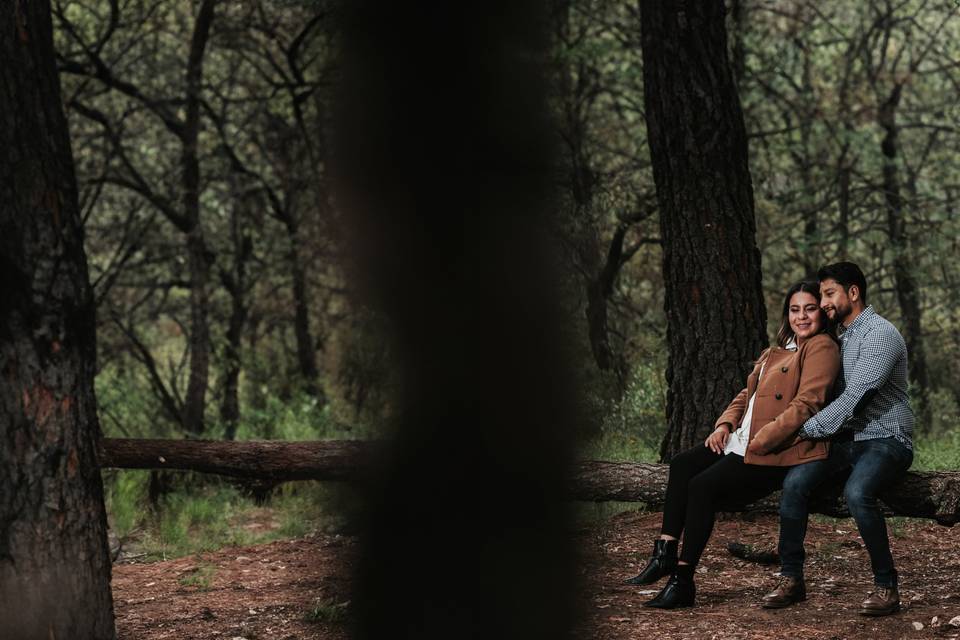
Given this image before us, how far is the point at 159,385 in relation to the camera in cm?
1193

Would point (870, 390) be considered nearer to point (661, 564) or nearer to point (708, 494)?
point (708, 494)

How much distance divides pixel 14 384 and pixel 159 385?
864 centimetres

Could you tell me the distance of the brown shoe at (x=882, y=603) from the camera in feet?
14.0

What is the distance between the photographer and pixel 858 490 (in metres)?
4.25

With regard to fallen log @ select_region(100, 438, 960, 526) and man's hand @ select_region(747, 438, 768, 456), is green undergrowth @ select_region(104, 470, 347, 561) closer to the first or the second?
fallen log @ select_region(100, 438, 960, 526)

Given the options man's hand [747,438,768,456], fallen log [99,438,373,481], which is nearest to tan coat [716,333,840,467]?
man's hand [747,438,768,456]

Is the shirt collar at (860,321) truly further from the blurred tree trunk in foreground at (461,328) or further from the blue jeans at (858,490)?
the blurred tree trunk in foreground at (461,328)

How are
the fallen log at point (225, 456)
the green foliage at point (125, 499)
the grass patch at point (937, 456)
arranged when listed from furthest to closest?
the green foliage at point (125, 499), the grass patch at point (937, 456), the fallen log at point (225, 456)

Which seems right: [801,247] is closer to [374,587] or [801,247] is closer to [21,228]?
[21,228]

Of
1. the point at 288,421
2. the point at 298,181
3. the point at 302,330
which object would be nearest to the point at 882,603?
the point at 298,181

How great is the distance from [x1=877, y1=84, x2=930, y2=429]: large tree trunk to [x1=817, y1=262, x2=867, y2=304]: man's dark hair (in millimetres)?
7024

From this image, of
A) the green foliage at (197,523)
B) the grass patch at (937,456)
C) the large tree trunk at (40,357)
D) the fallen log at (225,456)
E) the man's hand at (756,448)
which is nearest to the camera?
the large tree trunk at (40,357)

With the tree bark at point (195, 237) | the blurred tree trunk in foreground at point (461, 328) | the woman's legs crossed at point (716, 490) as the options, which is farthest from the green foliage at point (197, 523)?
the blurred tree trunk in foreground at point (461, 328)

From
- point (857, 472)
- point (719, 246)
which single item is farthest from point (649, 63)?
point (857, 472)
